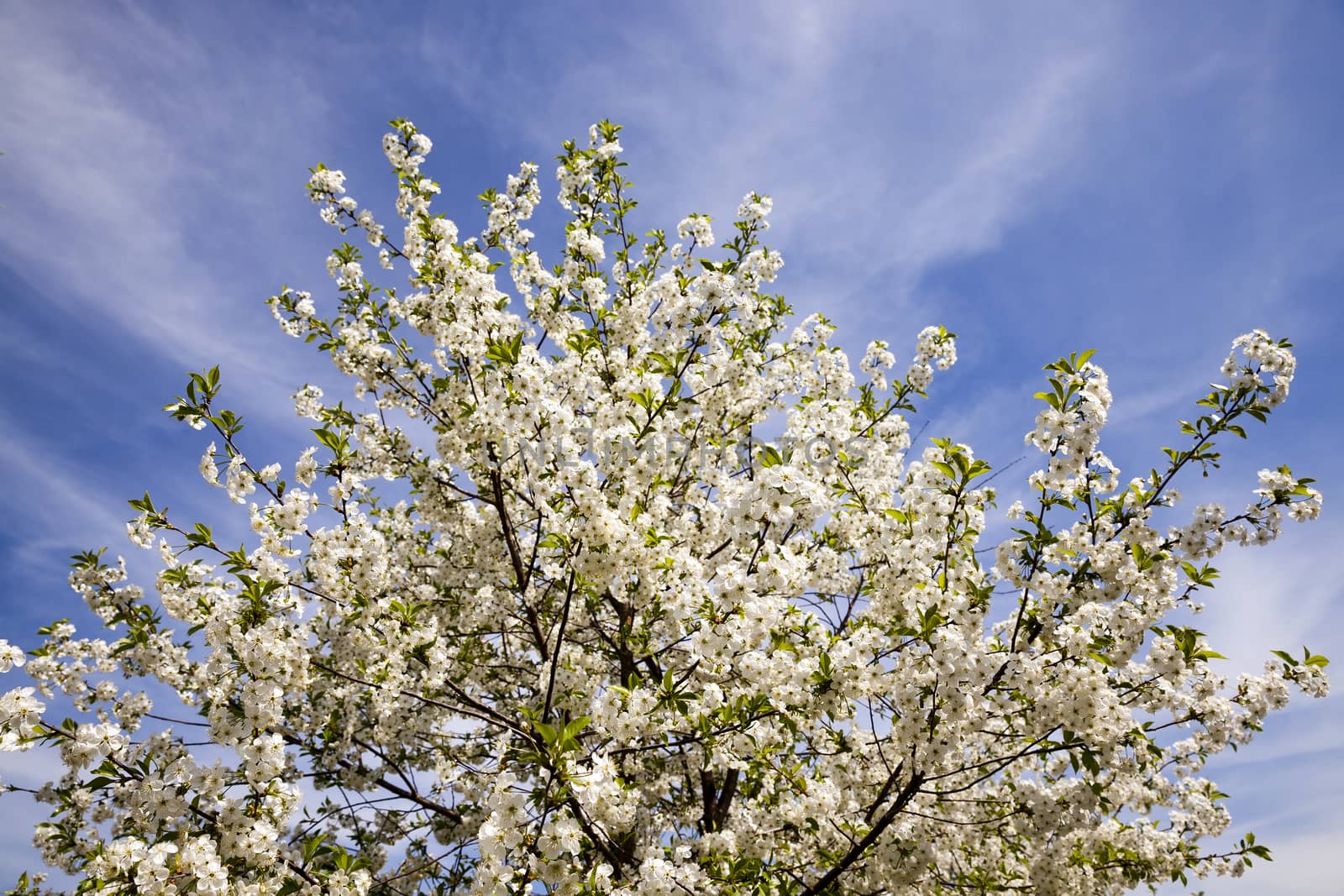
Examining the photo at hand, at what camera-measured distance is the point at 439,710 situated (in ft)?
25.9

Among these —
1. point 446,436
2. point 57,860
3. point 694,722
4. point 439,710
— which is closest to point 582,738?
point 439,710

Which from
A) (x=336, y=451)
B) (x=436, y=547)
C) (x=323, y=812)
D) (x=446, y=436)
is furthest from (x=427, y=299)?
(x=323, y=812)

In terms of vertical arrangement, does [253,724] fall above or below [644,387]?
below

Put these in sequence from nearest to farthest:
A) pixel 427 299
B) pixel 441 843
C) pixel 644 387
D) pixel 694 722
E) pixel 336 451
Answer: pixel 694 722 < pixel 336 451 < pixel 644 387 < pixel 427 299 < pixel 441 843

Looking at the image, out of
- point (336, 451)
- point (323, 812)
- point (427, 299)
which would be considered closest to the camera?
point (336, 451)

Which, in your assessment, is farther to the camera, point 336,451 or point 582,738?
point 582,738

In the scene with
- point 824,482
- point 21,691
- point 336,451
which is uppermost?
point 824,482

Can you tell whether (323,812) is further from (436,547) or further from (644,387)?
(644,387)

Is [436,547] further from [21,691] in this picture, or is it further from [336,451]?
[21,691]

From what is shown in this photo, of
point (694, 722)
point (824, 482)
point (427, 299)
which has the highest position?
point (427, 299)

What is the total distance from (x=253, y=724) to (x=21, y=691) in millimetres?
1292

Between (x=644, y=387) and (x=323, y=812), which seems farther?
(x=323, y=812)

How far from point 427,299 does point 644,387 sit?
90.1 inches

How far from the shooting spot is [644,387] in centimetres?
643
